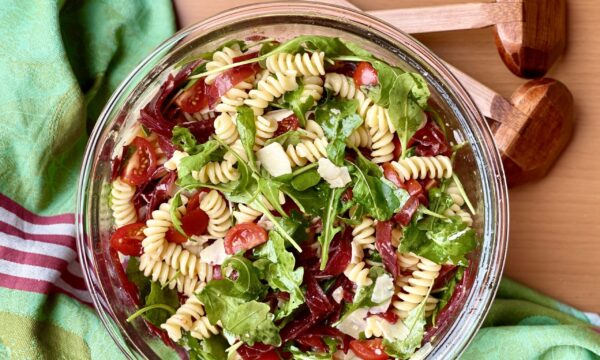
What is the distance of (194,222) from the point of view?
1.93m

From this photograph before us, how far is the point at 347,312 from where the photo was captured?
1911mm

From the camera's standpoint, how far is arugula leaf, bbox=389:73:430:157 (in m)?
1.81

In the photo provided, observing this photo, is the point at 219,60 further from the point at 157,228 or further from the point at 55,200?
the point at 55,200

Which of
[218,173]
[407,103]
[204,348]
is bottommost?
[204,348]

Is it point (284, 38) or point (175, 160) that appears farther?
point (284, 38)

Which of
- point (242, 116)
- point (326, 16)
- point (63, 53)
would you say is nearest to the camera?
point (242, 116)

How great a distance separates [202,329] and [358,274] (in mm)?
440

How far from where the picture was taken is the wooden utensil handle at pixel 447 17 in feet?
6.84

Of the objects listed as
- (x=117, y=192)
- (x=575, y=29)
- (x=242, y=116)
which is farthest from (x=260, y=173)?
(x=575, y=29)

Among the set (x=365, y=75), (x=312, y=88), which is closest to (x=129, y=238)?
(x=312, y=88)

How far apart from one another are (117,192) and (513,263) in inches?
46.9

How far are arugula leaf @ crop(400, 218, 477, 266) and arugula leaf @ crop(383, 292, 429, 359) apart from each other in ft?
0.45

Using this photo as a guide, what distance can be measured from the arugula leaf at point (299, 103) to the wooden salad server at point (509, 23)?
39cm

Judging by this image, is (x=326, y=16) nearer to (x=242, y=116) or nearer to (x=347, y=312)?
(x=242, y=116)
